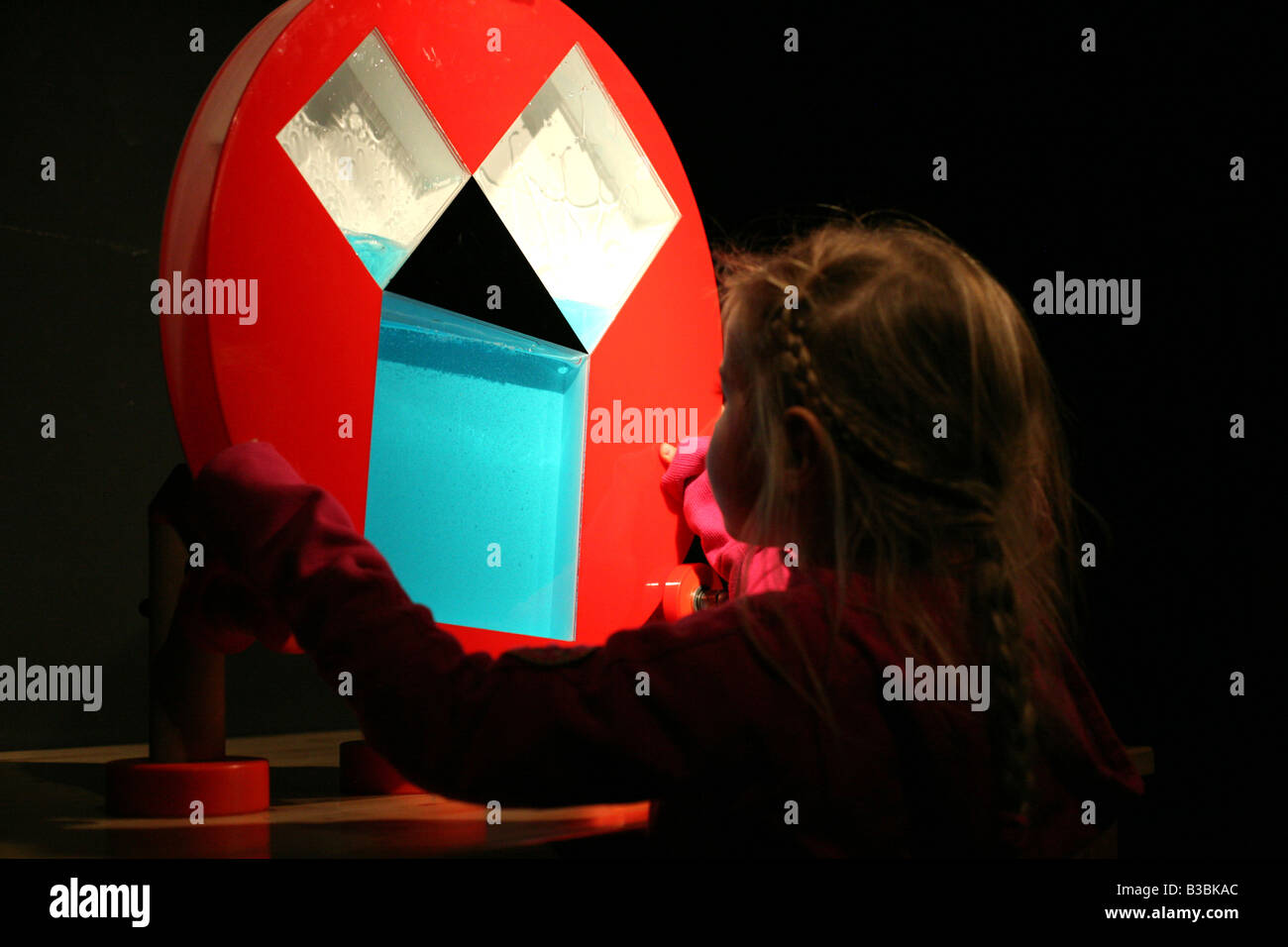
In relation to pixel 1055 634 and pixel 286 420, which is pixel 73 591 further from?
pixel 1055 634

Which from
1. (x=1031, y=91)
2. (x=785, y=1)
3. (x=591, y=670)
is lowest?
(x=591, y=670)

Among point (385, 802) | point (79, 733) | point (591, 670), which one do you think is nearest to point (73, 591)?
point (79, 733)

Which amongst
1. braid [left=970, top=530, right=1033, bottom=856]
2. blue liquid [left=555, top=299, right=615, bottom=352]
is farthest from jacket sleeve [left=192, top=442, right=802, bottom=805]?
blue liquid [left=555, top=299, right=615, bottom=352]

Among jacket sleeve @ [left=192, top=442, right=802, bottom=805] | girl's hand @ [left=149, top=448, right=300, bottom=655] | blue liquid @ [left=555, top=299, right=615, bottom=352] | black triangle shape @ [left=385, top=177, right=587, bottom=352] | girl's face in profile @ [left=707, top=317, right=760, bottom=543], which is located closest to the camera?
jacket sleeve @ [left=192, top=442, right=802, bottom=805]

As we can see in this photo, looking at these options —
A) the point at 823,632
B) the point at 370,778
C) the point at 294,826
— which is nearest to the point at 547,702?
the point at 823,632

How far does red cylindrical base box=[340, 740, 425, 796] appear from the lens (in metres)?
0.95

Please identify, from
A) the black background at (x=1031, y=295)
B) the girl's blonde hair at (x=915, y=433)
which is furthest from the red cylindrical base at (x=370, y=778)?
the black background at (x=1031, y=295)

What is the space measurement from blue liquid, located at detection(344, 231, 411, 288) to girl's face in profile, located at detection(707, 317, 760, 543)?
0.33 meters

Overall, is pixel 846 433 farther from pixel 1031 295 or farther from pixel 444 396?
pixel 1031 295

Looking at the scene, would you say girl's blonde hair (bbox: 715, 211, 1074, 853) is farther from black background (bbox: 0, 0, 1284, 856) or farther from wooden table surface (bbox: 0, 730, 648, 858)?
black background (bbox: 0, 0, 1284, 856)

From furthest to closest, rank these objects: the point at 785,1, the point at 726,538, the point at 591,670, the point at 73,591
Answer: the point at 785,1, the point at 73,591, the point at 726,538, the point at 591,670

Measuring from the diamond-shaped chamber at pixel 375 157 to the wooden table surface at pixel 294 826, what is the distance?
40cm

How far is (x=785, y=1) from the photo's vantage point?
157 cm
